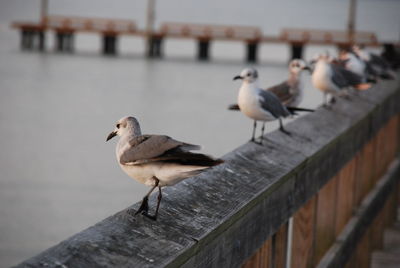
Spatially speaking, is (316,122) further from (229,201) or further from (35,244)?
(35,244)

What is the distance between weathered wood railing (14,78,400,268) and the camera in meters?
1.96

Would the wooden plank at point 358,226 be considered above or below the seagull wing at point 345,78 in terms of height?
below

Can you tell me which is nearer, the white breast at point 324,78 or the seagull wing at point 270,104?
the seagull wing at point 270,104

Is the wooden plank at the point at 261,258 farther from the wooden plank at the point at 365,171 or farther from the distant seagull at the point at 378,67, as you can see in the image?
the distant seagull at the point at 378,67

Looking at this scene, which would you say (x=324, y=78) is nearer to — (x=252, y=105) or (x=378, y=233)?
(x=378, y=233)

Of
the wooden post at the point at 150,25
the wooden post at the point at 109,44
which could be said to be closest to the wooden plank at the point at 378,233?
the wooden post at the point at 150,25

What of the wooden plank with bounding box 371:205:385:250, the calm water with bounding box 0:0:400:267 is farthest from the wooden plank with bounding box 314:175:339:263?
the calm water with bounding box 0:0:400:267

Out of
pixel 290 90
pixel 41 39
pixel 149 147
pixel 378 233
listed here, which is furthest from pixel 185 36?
pixel 149 147

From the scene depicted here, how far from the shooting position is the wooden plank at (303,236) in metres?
3.28

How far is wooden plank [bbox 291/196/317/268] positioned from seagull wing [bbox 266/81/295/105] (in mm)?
3241

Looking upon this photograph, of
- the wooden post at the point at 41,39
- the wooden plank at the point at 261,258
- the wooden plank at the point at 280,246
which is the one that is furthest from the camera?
the wooden post at the point at 41,39

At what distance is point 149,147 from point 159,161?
0.17 ft

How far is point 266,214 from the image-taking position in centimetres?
256

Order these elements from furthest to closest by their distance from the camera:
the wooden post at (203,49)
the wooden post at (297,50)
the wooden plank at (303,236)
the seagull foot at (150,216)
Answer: the wooden post at (203,49) < the wooden post at (297,50) < the wooden plank at (303,236) < the seagull foot at (150,216)
